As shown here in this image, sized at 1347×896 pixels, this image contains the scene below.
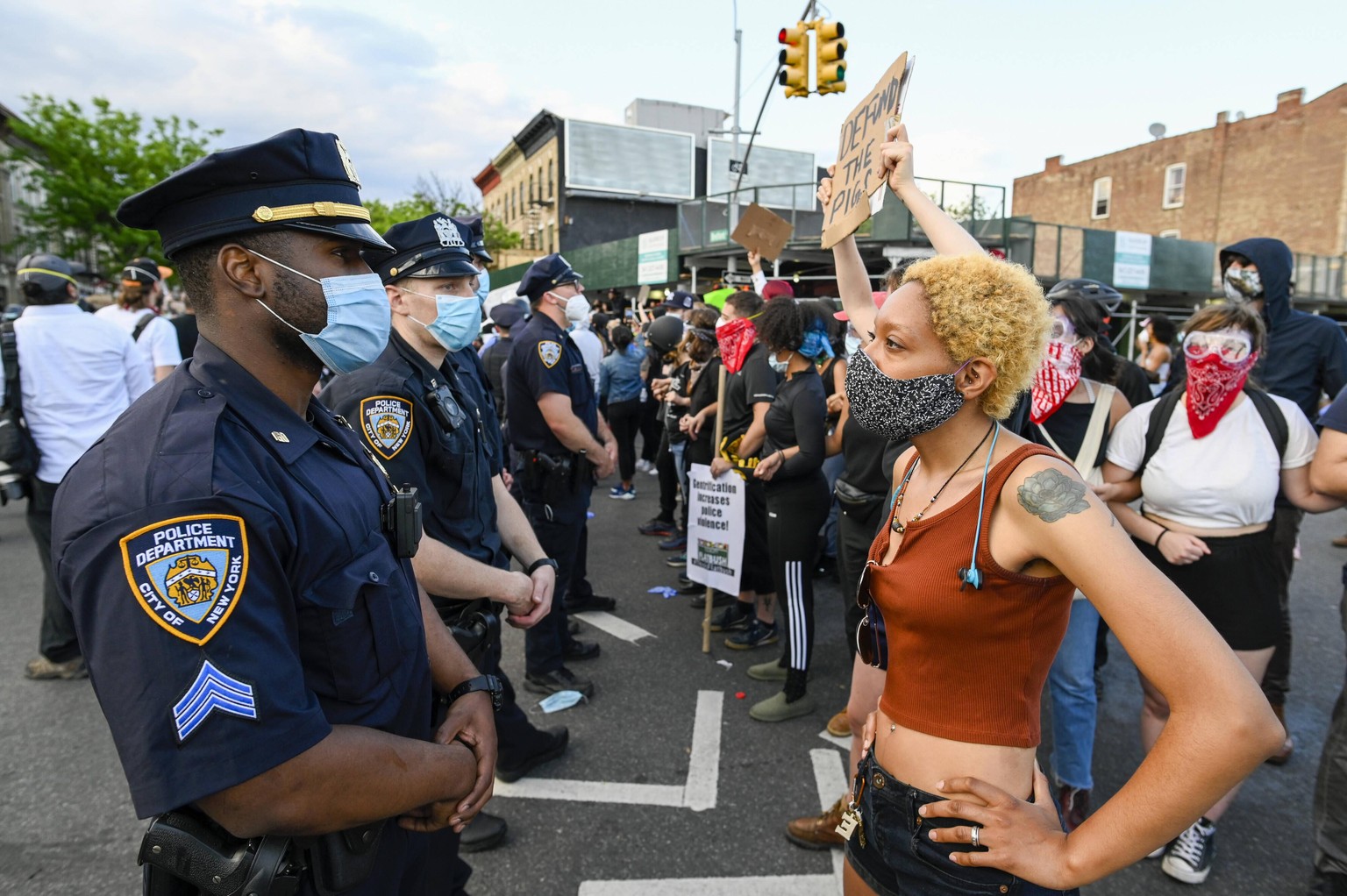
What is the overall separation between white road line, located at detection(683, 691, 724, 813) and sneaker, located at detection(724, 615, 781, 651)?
642 mm

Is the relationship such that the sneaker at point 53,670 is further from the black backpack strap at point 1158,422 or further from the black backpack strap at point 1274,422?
the black backpack strap at point 1274,422

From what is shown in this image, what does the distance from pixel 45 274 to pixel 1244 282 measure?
7259mm

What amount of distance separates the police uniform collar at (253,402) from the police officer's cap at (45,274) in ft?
14.4

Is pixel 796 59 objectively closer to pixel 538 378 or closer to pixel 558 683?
pixel 538 378

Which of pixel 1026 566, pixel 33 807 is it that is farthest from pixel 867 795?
pixel 33 807

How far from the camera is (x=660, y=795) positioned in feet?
11.2

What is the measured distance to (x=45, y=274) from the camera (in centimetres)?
464

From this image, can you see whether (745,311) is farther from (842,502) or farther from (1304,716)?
(1304,716)

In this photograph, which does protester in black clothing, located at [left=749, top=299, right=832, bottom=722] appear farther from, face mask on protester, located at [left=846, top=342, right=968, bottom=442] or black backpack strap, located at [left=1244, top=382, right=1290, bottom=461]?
face mask on protester, located at [left=846, top=342, right=968, bottom=442]

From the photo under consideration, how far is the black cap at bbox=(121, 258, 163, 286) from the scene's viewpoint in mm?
6566

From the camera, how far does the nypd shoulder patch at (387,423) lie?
2469 millimetres

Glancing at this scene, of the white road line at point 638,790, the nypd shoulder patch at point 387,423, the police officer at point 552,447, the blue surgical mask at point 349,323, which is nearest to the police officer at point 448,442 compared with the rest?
the nypd shoulder patch at point 387,423

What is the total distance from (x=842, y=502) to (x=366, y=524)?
2756mm

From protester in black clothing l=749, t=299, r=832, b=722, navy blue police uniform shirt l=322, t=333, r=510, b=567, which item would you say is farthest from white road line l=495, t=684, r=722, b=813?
navy blue police uniform shirt l=322, t=333, r=510, b=567
